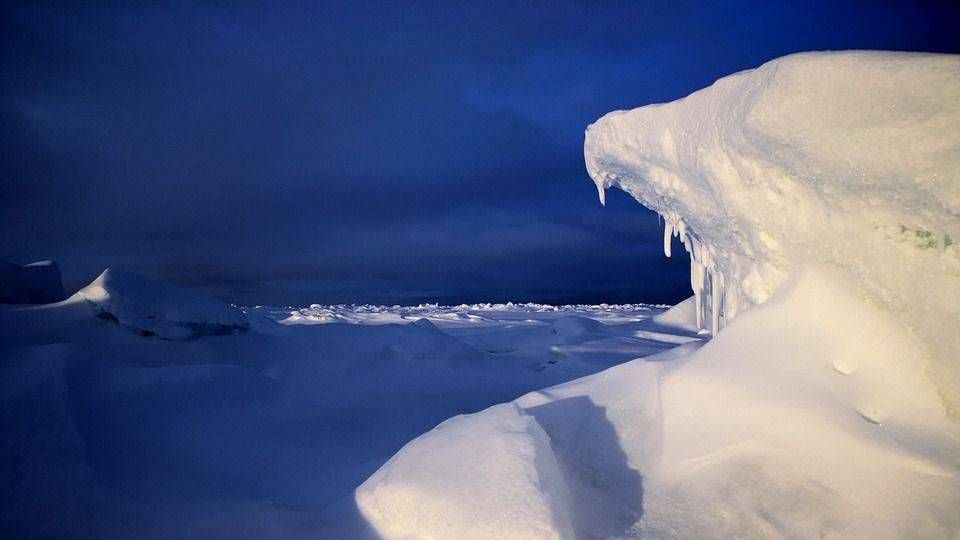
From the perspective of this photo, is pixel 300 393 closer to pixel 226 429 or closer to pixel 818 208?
pixel 226 429

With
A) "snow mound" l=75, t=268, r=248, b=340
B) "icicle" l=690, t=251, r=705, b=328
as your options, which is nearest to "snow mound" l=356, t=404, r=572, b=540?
"snow mound" l=75, t=268, r=248, b=340

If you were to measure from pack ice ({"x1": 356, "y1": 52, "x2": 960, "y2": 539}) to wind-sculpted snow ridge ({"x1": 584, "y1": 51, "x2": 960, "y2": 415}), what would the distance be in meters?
0.01

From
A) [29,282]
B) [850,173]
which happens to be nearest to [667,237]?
[850,173]

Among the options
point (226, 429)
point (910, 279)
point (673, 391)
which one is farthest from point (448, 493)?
point (226, 429)

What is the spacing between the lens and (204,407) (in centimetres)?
586

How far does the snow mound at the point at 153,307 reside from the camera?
6.98 m

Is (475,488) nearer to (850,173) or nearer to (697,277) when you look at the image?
(850,173)

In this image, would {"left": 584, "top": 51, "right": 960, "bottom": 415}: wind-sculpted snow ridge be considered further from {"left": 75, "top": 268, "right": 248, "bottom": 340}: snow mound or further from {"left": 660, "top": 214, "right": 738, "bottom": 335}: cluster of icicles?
{"left": 75, "top": 268, "right": 248, "bottom": 340}: snow mound

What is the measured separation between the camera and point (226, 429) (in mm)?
5652

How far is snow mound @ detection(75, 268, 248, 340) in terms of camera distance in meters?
6.98

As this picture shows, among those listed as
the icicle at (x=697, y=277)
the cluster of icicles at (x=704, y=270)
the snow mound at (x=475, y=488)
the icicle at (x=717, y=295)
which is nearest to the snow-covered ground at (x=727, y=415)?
the snow mound at (x=475, y=488)

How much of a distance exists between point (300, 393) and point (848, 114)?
24.0 feet

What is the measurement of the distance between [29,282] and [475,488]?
34.6 ft

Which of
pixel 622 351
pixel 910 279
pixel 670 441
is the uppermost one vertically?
pixel 910 279
